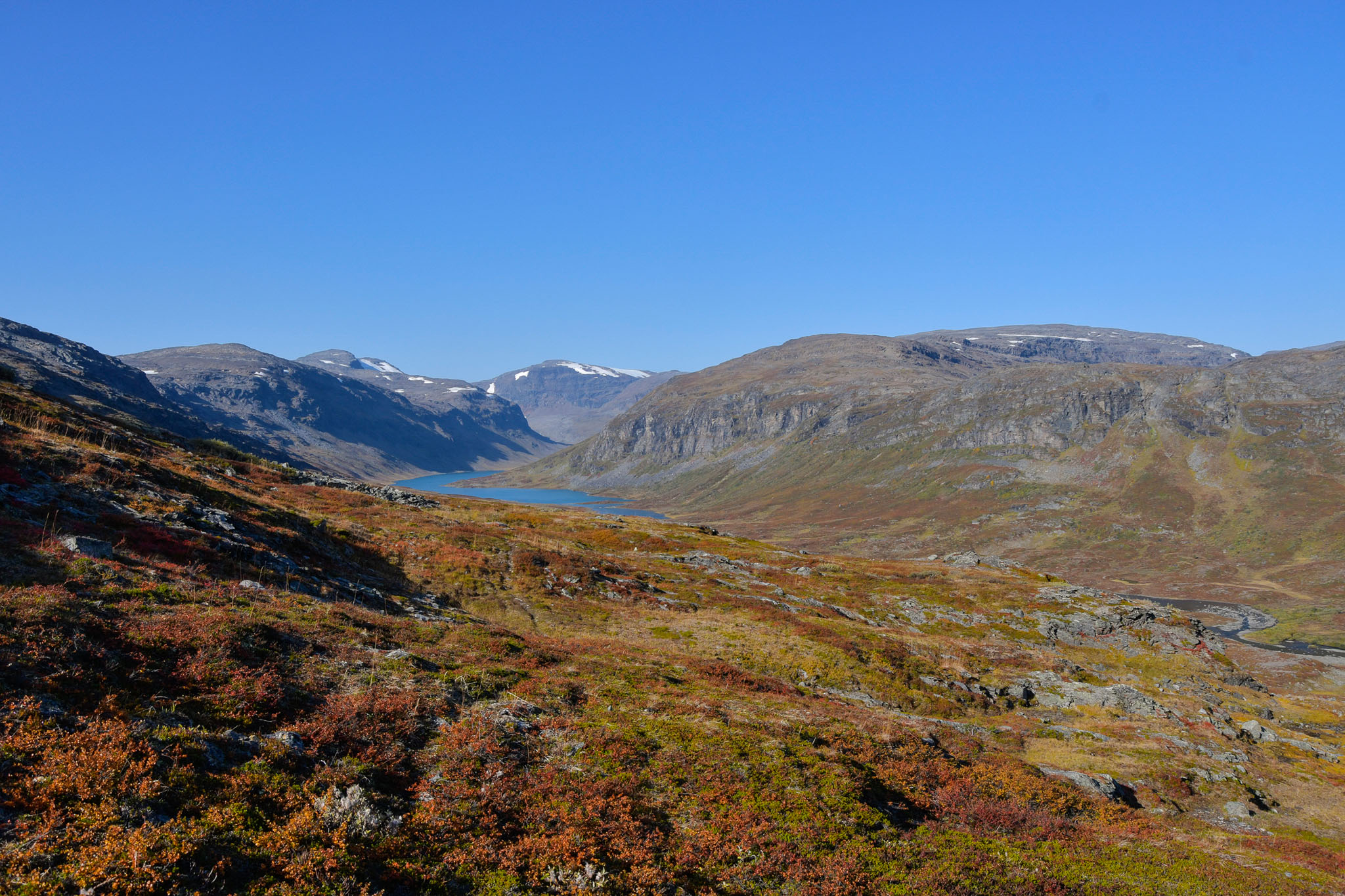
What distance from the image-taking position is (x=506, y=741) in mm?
17859

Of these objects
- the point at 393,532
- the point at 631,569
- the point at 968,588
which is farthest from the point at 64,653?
the point at 968,588

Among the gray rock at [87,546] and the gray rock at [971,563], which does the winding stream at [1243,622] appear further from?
the gray rock at [87,546]

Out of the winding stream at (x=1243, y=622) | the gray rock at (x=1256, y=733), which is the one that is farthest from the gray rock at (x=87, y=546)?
the winding stream at (x=1243, y=622)

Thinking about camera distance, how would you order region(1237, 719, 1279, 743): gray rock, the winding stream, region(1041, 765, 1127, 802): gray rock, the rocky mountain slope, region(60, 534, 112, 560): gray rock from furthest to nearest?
the winding stream, region(1237, 719, 1279, 743): gray rock, region(1041, 765, 1127, 802): gray rock, region(60, 534, 112, 560): gray rock, the rocky mountain slope

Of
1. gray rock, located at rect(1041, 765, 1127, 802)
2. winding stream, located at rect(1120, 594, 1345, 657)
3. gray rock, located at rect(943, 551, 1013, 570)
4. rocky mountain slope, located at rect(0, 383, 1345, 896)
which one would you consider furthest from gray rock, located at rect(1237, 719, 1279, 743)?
winding stream, located at rect(1120, 594, 1345, 657)

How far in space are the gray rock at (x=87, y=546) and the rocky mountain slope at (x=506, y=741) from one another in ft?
0.74

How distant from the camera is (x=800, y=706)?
2764 cm

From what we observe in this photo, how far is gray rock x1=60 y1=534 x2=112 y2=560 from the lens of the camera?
73.8 feet

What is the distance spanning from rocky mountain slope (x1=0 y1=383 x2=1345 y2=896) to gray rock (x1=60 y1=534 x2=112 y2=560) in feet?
0.74

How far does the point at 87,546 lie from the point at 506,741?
18591 mm

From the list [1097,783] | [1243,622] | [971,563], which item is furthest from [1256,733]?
[1243,622]

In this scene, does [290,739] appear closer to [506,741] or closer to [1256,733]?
[506,741]

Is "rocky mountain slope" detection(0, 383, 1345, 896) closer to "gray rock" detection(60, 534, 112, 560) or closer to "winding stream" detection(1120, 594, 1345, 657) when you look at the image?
"gray rock" detection(60, 534, 112, 560)

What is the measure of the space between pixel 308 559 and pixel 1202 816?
1817 inches
